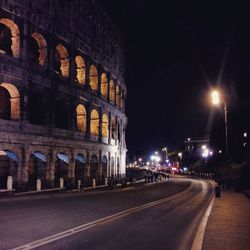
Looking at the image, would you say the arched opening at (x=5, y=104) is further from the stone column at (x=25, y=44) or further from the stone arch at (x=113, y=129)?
the stone arch at (x=113, y=129)

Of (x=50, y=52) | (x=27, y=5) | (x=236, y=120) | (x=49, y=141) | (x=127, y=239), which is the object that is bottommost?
(x=127, y=239)

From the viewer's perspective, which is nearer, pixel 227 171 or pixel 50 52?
pixel 50 52

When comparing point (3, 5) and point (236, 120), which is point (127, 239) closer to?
point (3, 5)

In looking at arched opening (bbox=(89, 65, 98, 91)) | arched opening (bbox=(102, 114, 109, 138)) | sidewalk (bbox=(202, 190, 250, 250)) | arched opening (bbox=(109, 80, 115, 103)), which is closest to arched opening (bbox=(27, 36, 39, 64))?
arched opening (bbox=(89, 65, 98, 91))

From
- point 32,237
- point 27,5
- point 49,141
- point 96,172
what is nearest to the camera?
point 32,237

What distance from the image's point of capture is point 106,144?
47406mm

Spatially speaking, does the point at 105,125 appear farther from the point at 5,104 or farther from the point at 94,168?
the point at 5,104

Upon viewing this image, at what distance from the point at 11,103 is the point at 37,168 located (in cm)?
639

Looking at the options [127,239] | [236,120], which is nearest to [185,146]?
[236,120]

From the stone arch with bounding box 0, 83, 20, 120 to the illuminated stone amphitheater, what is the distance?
8 centimetres

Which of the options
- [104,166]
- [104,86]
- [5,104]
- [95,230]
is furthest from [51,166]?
[95,230]

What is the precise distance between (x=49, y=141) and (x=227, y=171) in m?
19.7

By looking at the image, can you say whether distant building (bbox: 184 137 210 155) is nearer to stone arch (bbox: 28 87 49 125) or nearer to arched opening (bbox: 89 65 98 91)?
arched opening (bbox: 89 65 98 91)

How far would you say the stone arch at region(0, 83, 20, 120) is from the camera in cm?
3006
